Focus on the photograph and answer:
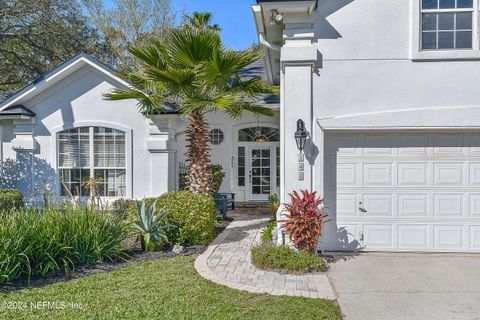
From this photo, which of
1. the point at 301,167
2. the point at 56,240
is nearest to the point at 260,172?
the point at 301,167

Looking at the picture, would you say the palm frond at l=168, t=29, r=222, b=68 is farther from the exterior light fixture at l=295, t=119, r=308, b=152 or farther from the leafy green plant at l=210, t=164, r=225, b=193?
the leafy green plant at l=210, t=164, r=225, b=193

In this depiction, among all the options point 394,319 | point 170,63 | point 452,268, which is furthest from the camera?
point 170,63

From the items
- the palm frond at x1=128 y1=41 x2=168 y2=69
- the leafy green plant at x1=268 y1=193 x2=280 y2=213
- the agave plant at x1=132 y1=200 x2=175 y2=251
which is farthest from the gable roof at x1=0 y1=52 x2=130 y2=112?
the leafy green plant at x1=268 y1=193 x2=280 y2=213

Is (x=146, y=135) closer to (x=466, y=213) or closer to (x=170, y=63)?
(x=170, y=63)

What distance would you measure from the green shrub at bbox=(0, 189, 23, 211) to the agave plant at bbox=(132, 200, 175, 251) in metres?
5.66

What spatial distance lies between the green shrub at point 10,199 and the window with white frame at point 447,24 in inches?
492

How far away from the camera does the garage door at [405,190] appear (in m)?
8.59

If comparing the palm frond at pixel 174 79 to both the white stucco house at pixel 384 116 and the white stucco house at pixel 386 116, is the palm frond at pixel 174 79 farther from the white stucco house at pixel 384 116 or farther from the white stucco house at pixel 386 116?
the white stucco house at pixel 386 116

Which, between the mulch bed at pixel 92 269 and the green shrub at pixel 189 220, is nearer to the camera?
the mulch bed at pixel 92 269

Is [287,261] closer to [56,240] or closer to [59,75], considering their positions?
[56,240]

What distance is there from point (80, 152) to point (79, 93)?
2.06 meters

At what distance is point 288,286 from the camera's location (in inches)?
257

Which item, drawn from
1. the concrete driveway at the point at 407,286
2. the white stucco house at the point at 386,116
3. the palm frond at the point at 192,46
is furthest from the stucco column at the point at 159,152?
the concrete driveway at the point at 407,286

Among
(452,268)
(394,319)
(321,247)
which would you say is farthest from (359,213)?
(394,319)
